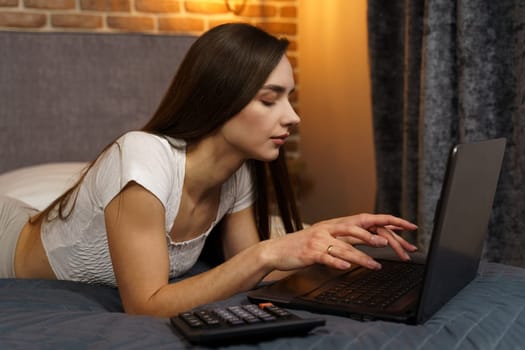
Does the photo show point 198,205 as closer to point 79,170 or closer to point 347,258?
point 347,258

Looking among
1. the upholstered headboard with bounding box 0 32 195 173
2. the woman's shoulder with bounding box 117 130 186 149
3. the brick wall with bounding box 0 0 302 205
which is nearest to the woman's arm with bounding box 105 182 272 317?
the woman's shoulder with bounding box 117 130 186 149

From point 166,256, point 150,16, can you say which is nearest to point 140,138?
point 166,256

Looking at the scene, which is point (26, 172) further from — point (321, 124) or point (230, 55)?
point (321, 124)

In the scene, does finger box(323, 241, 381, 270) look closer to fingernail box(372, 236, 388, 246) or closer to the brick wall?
fingernail box(372, 236, 388, 246)

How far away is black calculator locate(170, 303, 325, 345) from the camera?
895 mm

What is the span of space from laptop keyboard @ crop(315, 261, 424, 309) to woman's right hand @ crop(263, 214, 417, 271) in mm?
43

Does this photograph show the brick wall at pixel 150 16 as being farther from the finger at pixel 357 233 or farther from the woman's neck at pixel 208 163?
the finger at pixel 357 233

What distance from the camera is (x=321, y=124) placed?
3379mm

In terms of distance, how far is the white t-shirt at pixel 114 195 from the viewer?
1.44m

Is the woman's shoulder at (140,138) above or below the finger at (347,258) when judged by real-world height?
above

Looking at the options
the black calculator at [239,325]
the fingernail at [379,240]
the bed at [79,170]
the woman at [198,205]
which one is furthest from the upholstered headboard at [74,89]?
the black calculator at [239,325]

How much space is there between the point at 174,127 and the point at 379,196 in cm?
125

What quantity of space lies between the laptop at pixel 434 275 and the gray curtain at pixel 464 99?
2.72 ft

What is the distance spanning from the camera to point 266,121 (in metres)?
1.52
